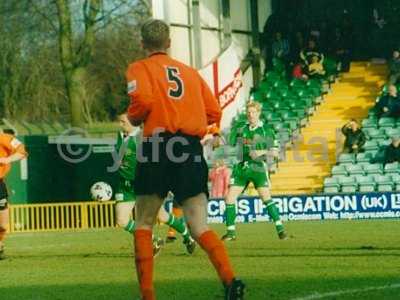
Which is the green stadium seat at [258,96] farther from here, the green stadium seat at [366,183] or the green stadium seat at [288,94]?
the green stadium seat at [366,183]

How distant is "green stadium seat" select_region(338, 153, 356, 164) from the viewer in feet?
89.0

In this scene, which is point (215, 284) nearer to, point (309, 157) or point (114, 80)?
point (309, 157)

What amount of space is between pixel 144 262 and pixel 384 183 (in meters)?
17.7

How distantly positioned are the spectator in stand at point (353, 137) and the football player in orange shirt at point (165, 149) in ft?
61.5

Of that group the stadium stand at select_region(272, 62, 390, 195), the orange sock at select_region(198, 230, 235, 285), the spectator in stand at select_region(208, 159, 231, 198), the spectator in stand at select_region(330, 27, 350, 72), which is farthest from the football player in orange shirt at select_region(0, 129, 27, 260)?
the spectator in stand at select_region(330, 27, 350, 72)

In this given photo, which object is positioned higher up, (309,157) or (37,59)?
(37,59)

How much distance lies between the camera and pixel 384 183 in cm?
2552

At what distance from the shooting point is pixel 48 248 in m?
17.2

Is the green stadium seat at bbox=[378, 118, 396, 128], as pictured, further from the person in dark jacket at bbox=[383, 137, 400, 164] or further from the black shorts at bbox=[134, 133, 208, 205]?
the black shorts at bbox=[134, 133, 208, 205]

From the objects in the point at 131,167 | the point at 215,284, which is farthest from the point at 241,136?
the point at 215,284

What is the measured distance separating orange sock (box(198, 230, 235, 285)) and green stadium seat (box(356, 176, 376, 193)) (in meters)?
17.5

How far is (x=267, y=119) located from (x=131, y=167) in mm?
16818

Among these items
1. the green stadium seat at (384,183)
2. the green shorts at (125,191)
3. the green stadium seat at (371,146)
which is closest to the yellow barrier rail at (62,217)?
the green stadium seat at (384,183)

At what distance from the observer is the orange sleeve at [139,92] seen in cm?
834
